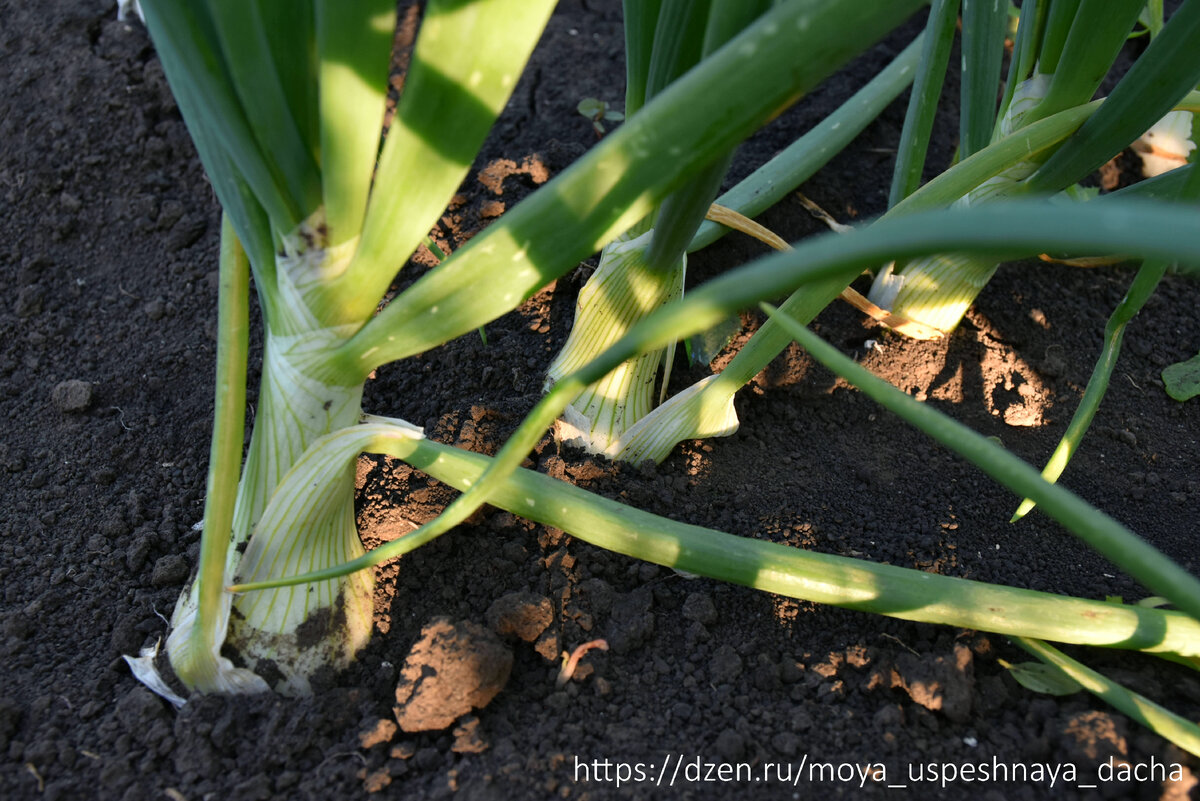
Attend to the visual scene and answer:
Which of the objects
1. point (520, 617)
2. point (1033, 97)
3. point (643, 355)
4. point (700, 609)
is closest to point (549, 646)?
point (520, 617)

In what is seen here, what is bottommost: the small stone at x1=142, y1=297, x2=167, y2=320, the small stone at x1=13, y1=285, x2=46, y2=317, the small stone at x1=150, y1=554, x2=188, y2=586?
the small stone at x1=150, y1=554, x2=188, y2=586

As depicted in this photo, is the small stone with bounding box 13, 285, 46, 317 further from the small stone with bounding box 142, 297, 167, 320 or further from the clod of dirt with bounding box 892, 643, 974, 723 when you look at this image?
the clod of dirt with bounding box 892, 643, 974, 723

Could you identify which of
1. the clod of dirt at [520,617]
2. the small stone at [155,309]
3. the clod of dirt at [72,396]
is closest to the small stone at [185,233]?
the small stone at [155,309]

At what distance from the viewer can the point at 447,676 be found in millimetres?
844

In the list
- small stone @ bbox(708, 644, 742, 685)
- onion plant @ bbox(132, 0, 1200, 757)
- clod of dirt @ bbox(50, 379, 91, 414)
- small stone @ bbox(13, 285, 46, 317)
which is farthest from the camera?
small stone @ bbox(13, 285, 46, 317)

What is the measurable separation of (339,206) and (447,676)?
0.46m

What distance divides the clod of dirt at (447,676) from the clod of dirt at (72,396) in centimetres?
69

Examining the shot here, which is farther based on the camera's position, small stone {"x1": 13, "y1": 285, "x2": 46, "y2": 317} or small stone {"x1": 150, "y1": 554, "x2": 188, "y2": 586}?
small stone {"x1": 13, "y1": 285, "x2": 46, "y2": 317}

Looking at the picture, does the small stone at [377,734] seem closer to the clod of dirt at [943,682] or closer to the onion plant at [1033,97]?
the clod of dirt at [943,682]

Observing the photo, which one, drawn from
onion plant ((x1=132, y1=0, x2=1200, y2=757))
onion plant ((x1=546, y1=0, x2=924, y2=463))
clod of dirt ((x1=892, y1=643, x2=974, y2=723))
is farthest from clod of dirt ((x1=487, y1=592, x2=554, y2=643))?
clod of dirt ((x1=892, y1=643, x2=974, y2=723))

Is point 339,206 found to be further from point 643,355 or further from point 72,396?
point 72,396

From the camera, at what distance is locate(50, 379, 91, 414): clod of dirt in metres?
1.23

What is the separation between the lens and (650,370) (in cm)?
116

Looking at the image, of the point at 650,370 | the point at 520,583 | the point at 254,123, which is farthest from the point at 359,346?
the point at 650,370
